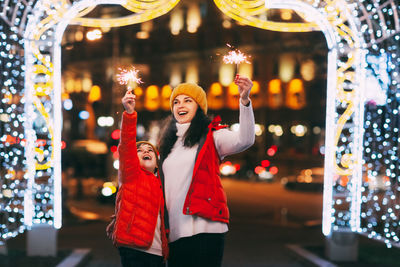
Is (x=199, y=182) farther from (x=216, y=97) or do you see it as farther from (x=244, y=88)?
(x=216, y=97)

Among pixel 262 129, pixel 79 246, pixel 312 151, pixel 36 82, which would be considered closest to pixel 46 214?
pixel 36 82

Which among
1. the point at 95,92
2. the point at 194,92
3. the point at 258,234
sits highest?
the point at 95,92

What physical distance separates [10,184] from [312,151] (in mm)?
34736

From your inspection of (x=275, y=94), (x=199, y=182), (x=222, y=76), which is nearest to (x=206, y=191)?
(x=199, y=182)

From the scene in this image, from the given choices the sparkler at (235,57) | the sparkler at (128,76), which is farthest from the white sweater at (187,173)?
the sparkler at (128,76)

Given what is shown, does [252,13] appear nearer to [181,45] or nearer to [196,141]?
[196,141]

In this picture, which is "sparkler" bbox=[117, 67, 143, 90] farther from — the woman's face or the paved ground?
the paved ground

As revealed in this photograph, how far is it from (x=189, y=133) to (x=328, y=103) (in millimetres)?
2914

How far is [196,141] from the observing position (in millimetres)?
3605

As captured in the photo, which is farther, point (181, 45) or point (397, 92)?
point (181, 45)

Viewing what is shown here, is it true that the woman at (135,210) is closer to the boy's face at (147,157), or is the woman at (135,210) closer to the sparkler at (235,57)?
the boy's face at (147,157)

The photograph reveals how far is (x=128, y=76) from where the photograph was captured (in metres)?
3.65

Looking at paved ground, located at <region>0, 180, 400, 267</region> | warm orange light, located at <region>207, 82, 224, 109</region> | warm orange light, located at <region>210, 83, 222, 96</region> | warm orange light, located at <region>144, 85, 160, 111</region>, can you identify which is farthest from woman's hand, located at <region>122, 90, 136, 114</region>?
warm orange light, located at <region>144, 85, 160, 111</region>

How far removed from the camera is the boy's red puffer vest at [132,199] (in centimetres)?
336
